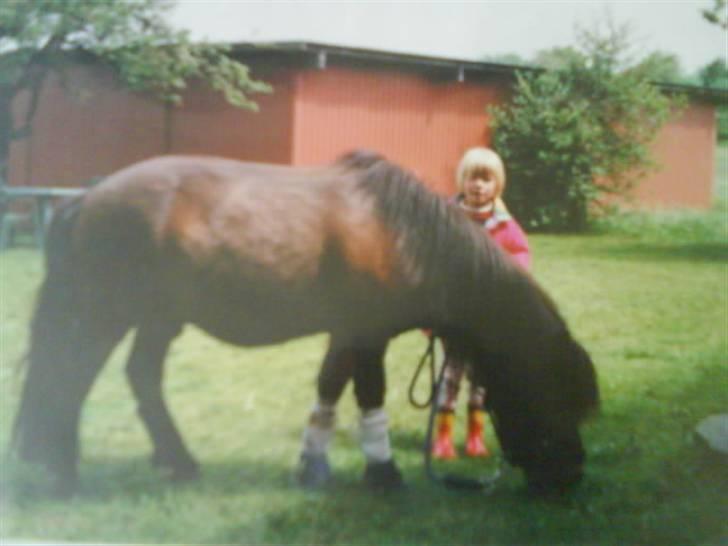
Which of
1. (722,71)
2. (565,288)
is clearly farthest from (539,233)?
(722,71)

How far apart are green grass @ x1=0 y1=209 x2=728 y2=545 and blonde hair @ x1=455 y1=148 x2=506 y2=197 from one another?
18 cm

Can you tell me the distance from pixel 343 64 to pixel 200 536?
120cm

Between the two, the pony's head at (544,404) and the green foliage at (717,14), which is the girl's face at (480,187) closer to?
the pony's head at (544,404)

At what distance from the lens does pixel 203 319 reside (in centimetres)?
222

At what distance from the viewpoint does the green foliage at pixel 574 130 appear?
94.2 inches

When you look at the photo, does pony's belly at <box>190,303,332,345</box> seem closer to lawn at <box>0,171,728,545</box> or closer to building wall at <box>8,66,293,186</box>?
lawn at <box>0,171,728,545</box>

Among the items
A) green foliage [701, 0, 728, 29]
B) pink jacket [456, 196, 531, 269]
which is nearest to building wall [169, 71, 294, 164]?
pink jacket [456, 196, 531, 269]

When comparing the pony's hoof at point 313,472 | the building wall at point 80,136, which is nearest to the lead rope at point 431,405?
the pony's hoof at point 313,472

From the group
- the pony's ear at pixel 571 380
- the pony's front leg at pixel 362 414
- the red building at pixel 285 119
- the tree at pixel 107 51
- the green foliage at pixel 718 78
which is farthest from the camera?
the green foliage at pixel 718 78

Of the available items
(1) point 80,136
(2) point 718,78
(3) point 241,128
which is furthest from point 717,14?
(1) point 80,136

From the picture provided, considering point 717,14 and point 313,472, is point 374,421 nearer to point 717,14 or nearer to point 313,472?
point 313,472

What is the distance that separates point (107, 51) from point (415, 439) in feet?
3.87

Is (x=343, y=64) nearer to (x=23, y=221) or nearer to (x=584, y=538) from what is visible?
(x=23, y=221)

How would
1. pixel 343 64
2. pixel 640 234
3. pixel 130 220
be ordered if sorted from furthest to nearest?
pixel 640 234
pixel 343 64
pixel 130 220
